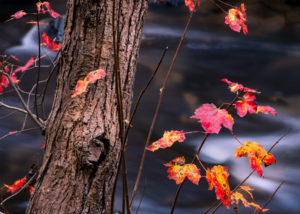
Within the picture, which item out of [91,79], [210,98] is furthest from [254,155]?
[210,98]

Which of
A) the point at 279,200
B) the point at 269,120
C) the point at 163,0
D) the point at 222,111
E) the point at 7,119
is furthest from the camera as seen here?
the point at 163,0

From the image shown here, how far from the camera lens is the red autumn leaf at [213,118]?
28.2 inches

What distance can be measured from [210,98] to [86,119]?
4.33m

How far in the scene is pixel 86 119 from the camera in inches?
39.1

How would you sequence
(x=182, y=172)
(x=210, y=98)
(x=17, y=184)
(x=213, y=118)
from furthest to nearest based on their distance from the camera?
(x=210, y=98), (x=17, y=184), (x=182, y=172), (x=213, y=118)

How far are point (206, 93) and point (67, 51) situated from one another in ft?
14.2

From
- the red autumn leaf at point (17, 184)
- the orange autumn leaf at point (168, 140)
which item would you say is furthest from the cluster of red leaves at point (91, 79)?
the red autumn leaf at point (17, 184)

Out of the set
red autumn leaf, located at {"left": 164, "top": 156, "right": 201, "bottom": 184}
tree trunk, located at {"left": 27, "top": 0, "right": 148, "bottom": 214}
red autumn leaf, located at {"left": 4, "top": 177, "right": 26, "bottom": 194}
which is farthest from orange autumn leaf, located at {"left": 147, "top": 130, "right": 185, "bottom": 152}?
red autumn leaf, located at {"left": 4, "top": 177, "right": 26, "bottom": 194}

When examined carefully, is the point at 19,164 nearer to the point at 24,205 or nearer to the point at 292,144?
the point at 24,205

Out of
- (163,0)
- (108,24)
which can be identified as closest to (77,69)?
(108,24)

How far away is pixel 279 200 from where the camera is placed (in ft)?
11.8

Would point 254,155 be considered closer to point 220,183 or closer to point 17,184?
point 220,183

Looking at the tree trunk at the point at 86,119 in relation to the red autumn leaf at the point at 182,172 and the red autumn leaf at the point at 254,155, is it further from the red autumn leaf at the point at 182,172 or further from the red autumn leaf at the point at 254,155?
the red autumn leaf at the point at 254,155

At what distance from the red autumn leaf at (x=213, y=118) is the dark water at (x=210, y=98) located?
2.71m
